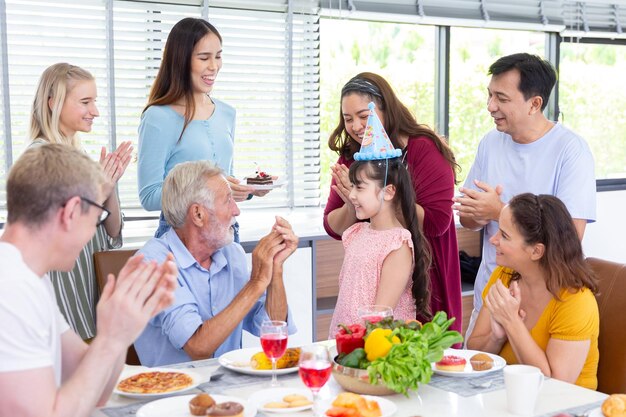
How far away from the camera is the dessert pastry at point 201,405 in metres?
1.70

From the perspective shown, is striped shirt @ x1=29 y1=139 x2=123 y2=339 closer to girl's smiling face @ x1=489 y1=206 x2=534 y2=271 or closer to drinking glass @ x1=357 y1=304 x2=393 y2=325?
drinking glass @ x1=357 y1=304 x2=393 y2=325

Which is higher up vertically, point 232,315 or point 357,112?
point 357,112

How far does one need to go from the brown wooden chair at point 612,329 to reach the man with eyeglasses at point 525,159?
1.39ft

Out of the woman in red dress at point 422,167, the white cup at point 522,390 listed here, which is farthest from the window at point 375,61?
the white cup at point 522,390

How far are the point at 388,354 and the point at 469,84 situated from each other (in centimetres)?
355

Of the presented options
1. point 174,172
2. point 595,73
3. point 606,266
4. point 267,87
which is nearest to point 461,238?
point 267,87

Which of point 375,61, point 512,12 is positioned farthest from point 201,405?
point 512,12

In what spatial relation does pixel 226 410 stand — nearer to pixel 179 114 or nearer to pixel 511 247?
pixel 511 247

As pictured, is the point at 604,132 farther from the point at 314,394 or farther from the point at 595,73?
the point at 314,394

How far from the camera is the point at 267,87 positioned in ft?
14.2

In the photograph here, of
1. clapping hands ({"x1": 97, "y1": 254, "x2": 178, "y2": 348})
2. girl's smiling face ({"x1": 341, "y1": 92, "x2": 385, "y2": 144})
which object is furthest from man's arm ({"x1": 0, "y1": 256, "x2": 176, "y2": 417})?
girl's smiling face ({"x1": 341, "y1": 92, "x2": 385, "y2": 144})

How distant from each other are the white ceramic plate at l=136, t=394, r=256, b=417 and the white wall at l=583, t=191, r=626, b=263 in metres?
3.88

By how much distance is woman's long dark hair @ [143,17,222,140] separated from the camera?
9.91 feet

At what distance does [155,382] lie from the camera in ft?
6.32
